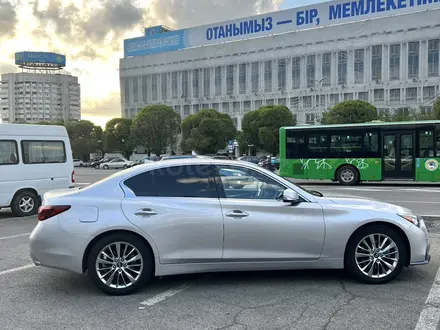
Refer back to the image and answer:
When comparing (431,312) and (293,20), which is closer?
(431,312)

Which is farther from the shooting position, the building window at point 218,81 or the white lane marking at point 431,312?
the building window at point 218,81

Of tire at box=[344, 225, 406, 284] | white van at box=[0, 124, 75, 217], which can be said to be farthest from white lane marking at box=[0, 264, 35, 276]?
white van at box=[0, 124, 75, 217]

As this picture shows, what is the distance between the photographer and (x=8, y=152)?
10766 millimetres

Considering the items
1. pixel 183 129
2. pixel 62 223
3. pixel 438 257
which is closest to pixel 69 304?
pixel 62 223

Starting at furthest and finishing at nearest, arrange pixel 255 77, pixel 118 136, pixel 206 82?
pixel 206 82 < pixel 255 77 < pixel 118 136

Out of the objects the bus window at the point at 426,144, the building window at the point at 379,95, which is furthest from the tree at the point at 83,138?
the bus window at the point at 426,144

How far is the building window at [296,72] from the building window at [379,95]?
13.8 metres

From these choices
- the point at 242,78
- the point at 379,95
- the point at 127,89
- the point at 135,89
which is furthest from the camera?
the point at 127,89

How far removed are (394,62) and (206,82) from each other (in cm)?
3715

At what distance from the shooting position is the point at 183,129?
6506cm

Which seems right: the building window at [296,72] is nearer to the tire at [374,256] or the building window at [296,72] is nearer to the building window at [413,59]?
the building window at [413,59]

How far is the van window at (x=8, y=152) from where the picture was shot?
10.7m

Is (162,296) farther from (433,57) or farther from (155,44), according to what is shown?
(155,44)

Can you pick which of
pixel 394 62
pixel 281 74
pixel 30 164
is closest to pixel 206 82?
pixel 281 74
